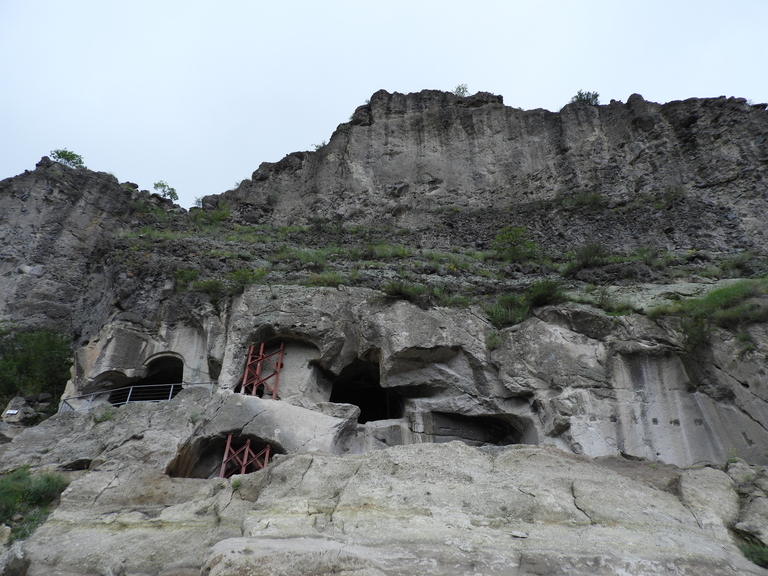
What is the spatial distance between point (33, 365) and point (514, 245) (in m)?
15.3

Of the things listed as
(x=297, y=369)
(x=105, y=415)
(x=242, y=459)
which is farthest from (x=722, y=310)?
(x=105, y=415)

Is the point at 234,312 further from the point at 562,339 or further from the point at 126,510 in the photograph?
the point at 562,339

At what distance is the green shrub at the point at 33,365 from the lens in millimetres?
16062

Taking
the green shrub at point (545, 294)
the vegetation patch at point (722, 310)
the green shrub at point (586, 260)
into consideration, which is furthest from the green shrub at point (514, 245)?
the vegetation patch at point (722, 310)

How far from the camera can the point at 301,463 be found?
8.39m

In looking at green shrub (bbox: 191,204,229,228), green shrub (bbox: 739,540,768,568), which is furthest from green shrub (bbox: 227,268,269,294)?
green shrub (bbox: 739,540,768,568)

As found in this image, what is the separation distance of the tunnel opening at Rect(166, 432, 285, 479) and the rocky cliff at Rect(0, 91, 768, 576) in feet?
0.18

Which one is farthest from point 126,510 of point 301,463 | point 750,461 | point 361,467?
point 750,461

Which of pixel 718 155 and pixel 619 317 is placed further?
pixel 718 155

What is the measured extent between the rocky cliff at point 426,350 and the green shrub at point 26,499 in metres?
0.39

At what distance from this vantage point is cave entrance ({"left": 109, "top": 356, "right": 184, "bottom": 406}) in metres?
14.2

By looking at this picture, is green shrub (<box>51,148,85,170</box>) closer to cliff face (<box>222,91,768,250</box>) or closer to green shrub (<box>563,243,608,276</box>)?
cliff face (<box>222,91,768,250</box>)

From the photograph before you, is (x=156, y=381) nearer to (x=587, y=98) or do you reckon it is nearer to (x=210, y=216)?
(x=210, y=216)

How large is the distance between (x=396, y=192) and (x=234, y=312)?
44.7 feet
